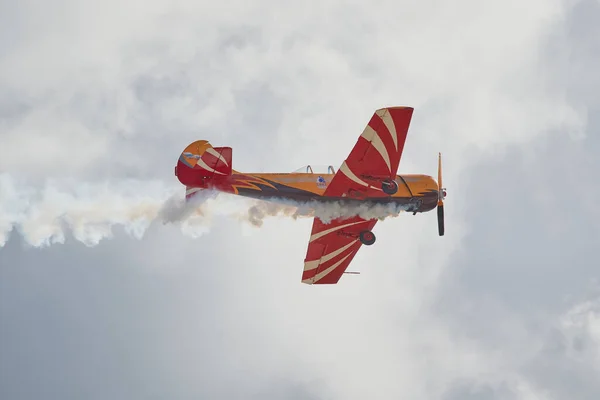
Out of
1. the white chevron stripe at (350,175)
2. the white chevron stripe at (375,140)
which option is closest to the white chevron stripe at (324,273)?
the white chevron stripe at (350,175)

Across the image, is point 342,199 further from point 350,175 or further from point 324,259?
point 324,259

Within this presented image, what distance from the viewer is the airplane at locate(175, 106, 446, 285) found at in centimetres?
3036

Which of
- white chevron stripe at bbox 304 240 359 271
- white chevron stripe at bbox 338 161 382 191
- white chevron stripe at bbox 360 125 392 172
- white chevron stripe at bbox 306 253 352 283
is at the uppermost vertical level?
white chevron stripe at bbox 360 125 392 172

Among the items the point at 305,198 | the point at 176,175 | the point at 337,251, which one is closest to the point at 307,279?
the point at 337,251

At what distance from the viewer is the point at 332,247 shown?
33750 mm

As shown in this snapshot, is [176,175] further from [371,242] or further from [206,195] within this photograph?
[371,242]

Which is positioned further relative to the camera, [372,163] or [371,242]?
[371,242]

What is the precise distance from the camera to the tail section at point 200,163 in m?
30.5

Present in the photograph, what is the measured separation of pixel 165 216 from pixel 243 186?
2411mm

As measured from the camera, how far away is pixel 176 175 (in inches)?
1201

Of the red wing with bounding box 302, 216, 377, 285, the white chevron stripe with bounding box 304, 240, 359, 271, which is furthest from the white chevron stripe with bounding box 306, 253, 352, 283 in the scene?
the white chevron stripe with bounding box 304, 240, 359, 271

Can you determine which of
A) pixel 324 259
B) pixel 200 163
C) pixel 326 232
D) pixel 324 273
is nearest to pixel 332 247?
pixel 324 259

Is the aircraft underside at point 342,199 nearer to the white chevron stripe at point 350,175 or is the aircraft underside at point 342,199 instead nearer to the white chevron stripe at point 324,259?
the white chevron stripe at point 350,175

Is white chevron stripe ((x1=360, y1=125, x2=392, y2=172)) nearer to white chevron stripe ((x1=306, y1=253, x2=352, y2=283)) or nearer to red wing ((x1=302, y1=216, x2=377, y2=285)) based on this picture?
red wing ((x1=302, y1=216, x2=377, y2=285))
